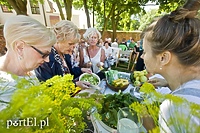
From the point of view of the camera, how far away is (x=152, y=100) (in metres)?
0.42

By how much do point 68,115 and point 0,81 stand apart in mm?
204

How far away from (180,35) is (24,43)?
34.7 inches

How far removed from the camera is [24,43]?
101cm

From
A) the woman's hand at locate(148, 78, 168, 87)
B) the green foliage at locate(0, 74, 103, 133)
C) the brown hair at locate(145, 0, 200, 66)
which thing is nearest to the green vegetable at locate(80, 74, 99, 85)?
the woman's hand at locate(148, 78, 168, 87)

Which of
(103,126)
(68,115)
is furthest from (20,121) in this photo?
(103,126)

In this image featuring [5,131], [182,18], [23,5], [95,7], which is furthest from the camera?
[95,7]

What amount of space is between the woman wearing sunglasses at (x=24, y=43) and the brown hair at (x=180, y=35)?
67cm

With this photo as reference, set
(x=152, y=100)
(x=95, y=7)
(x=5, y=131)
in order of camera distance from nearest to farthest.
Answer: (x=5, y=131) → (x=152, y=100) → (x=95, y=7)

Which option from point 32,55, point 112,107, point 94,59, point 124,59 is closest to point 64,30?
point 32,55

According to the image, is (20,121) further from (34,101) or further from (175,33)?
(175,33)

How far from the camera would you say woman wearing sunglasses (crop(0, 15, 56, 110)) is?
98 centimetres

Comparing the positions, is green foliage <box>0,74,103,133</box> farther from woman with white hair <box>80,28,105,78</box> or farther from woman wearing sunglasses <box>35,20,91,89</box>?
woman with white hair <box>80,28,105,78</box>

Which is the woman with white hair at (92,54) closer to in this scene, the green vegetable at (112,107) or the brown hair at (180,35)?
the green vegetable at (112,107)

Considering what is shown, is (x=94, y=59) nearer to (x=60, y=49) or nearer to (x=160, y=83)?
(x=60, y=49)
